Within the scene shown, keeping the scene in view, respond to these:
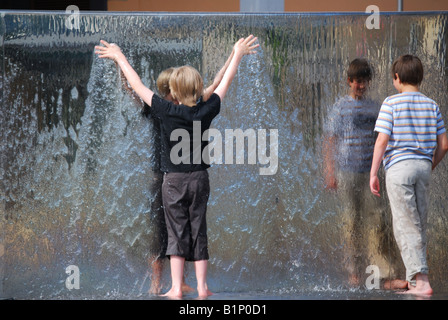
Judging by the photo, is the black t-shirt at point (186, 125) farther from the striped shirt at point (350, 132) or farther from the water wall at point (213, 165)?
the striped shirt at point (350, 132)

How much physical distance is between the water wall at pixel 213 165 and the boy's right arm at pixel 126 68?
6cm

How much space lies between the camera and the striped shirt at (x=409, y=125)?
178 inches

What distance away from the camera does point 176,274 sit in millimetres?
4438

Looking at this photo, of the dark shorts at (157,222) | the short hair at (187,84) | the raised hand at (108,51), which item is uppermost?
the raised hand at (108,51)

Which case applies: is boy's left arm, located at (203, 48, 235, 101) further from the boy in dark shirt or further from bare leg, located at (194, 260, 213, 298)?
bare leg, located at (194, 260, 213, 298)

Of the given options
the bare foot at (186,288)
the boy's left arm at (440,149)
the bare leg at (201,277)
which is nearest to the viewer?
the bare leg at (201,277)

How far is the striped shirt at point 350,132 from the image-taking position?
493 cm

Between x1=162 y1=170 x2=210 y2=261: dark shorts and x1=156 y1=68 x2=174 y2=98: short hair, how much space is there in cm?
62

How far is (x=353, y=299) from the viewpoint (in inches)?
171

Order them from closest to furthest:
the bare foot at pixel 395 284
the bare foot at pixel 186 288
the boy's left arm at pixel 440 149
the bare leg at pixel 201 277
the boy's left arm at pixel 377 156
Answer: the bare leg at pixel 201 277
the boy's left arm at pixel 377 156
the boy's left arm at pixel 440 149
the bare foot at pixel 186 288
the bare foot at pixel 395 284

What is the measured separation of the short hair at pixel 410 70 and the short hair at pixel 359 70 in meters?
0.28

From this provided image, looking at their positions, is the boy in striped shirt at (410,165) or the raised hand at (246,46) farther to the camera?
the raised hand at (246,46)

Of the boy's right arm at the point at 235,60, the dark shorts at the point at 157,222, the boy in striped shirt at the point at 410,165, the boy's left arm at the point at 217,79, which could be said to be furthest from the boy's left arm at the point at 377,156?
the dark shorts at the point at 157,222

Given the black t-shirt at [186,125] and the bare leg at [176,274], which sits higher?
the black t-shirt at [186,125]
